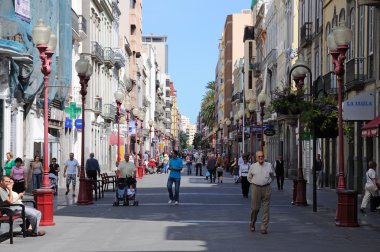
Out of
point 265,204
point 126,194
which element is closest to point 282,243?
point 265,204

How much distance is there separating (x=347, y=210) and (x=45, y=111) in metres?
7.19

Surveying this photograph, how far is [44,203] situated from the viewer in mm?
17672

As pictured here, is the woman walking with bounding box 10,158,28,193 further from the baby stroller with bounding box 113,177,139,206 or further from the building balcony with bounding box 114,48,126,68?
the building balcony with bounding box 114,48,126,68

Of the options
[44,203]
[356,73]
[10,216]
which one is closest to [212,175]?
[356,73]

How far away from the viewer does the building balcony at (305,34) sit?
44.3 meters

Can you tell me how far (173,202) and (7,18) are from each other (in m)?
9.10

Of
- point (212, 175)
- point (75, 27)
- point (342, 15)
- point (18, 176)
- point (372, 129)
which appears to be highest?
point (75, 27)

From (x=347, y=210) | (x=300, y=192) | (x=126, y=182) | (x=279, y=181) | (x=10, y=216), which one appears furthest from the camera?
(x=279, y=181)

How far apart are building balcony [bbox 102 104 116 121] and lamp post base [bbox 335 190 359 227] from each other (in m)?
45.9

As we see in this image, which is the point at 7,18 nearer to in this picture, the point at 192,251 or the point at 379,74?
the point at 379,74

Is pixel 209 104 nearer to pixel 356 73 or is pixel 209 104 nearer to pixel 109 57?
pixel 109 57

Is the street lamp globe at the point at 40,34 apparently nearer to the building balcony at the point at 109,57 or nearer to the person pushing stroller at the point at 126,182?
the person pushing stroller at the point at 126,182

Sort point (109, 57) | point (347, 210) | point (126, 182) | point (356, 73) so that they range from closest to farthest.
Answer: point (347, 210)
point (126, 182)
point (356, 73)
point (109, 57)

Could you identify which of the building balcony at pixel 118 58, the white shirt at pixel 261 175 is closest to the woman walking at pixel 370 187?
the white shirt at pixel 261 175
